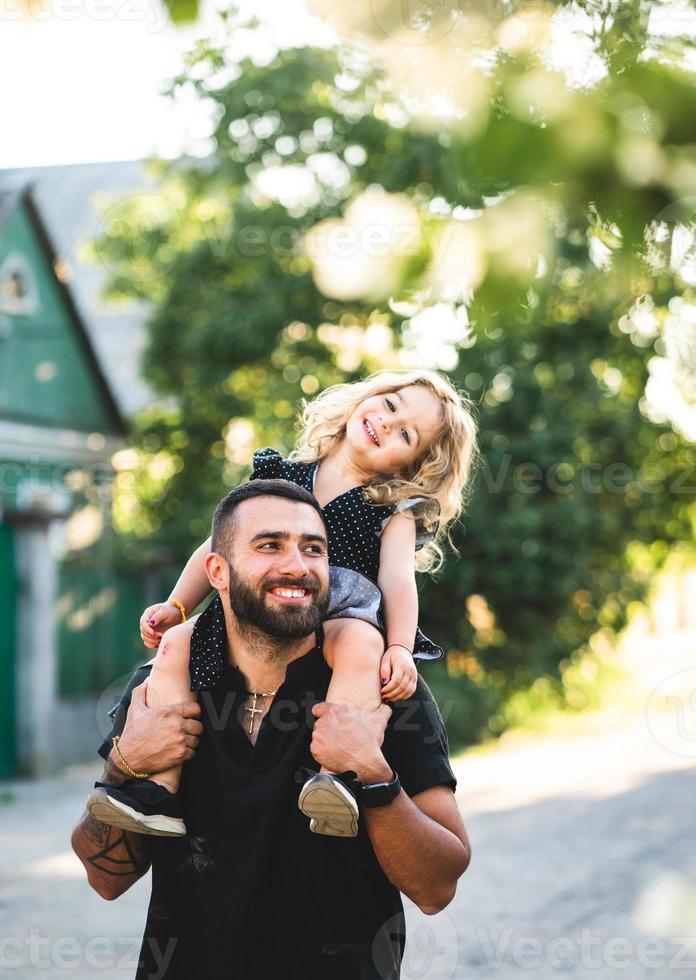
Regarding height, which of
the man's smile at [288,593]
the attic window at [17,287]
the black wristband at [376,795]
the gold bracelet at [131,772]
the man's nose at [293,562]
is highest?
the man's nose at [293,562]

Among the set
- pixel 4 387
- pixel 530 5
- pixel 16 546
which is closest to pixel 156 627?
pixel 530 5

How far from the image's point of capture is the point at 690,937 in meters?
6.46

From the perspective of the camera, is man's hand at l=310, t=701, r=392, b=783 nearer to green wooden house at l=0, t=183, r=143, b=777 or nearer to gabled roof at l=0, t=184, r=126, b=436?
green wooden house at l=0, t=183, r=143, b=777

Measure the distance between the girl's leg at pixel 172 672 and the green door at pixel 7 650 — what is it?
885 cm

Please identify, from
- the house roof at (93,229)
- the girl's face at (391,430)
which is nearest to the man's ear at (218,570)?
the girl's face at (391,430)

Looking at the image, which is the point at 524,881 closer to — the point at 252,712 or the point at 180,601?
the point at 180,601

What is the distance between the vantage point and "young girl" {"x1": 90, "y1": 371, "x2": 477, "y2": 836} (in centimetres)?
296

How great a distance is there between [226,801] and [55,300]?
662 inches

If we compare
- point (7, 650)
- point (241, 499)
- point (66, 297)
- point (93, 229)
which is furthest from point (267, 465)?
point (93, 229)

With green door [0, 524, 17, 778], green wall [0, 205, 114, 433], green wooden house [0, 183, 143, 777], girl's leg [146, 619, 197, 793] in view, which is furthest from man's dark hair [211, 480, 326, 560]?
green wall [0, 205, 114, 433]

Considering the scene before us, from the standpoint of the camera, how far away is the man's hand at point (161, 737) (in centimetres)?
283

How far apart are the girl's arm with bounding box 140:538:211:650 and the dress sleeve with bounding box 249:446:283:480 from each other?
0.23 m

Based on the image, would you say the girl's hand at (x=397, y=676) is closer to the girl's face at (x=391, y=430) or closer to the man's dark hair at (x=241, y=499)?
the man's dark hair at (x=241, y=499)

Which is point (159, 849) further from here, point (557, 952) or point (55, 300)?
point (55, 300)
